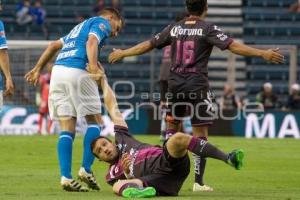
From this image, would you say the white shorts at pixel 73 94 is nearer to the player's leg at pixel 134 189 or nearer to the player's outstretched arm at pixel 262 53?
the player's leg at pixel 134 189

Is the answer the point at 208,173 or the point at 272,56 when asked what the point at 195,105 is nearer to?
the point at 272,56

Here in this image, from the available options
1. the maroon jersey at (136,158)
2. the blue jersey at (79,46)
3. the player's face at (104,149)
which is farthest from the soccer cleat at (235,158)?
the blue jersey at (79,46)

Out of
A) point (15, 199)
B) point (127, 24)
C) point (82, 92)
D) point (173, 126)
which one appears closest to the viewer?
point (15, 199)

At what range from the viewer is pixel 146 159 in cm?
1022

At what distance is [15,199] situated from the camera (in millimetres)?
9875

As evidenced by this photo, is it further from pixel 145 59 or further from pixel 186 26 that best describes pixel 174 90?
pixel 145 59

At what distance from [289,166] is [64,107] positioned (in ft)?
17.9

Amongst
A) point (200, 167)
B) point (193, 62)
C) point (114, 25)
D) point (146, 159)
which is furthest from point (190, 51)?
point (146, 159)

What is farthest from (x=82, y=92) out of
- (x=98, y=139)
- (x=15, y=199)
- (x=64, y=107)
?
(x=15, y=199)

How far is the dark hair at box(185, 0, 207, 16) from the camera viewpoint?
11.3m

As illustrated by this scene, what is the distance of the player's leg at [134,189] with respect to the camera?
32.3 ft

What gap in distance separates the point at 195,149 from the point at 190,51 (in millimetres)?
1866

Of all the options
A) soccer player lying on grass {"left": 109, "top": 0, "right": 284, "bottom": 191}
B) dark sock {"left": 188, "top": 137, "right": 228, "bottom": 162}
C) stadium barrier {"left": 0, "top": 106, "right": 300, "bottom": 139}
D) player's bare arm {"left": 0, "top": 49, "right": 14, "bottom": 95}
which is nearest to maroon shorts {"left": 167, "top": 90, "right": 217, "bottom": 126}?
soccer player lying on grass {"left": 109, "top": 0, "right": 284, "bottom": 191}

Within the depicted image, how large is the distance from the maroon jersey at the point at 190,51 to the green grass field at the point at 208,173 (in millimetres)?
1290
